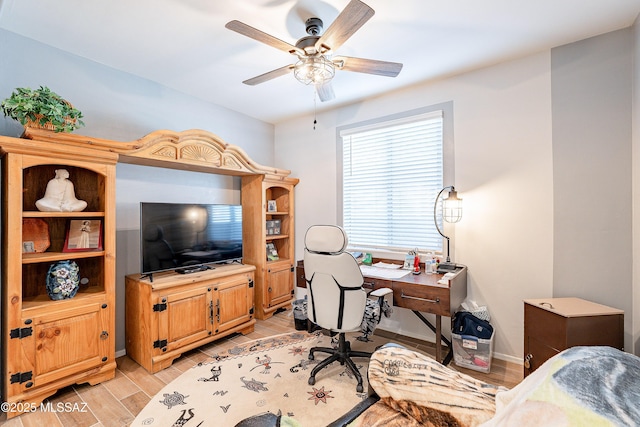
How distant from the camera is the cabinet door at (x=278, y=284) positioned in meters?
3.56

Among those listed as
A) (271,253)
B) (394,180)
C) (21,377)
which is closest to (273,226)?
(271,253)

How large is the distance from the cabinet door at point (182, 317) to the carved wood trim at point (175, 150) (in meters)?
1.23

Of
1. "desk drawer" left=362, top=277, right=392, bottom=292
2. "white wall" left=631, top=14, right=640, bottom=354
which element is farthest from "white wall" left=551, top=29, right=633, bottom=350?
"desk drawer" left=362, top=277, right=392, bottom=292

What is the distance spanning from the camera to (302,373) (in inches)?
90.8

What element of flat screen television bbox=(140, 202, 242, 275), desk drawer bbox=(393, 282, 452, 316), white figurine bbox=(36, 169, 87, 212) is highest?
white figurine bbox=(36, 169, 87, 212)

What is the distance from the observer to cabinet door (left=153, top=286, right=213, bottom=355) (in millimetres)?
2408

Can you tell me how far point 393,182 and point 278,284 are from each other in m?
1.97

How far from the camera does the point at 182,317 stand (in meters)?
2.56

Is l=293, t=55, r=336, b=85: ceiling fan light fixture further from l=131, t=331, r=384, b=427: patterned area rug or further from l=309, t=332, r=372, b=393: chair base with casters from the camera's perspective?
l=131, t=331, r=384, b=427: patterned area rug

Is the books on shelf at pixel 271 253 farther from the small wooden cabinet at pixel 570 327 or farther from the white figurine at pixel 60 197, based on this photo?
the small wooden cabinet at pixel 570 327

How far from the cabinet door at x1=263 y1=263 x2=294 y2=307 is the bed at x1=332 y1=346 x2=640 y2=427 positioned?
246 cm

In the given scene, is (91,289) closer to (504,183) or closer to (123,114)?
(123,114)

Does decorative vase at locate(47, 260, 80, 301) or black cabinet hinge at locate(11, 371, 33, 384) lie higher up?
decorative vase at locate(47, 260, 80, 301)

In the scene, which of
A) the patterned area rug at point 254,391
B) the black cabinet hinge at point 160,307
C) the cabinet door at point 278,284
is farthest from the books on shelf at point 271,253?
the black cabinet hinge at point 160,307
